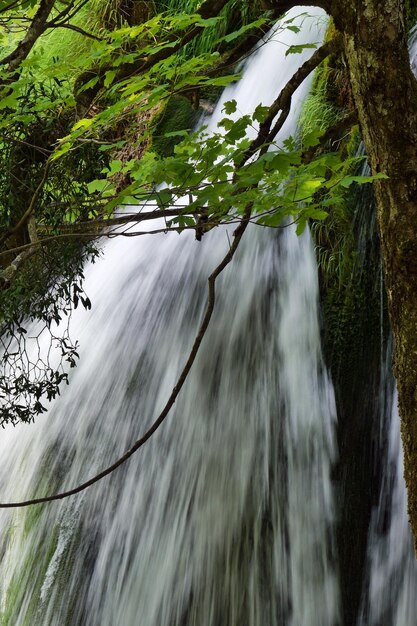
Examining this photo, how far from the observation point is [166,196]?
2158 millimetres

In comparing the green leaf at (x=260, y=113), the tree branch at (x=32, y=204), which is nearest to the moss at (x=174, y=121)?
the tree branch at (x=32, y=204)

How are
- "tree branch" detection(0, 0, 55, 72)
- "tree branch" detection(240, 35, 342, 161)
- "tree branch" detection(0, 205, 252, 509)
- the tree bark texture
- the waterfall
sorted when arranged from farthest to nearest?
the waterfall < "tree branch" detection(240, 35, 342, 161) < "tree branch" detection(0, 0, 55, 72) < "tree branch" detection(0, 205, 252, 509) < the tree bark texture

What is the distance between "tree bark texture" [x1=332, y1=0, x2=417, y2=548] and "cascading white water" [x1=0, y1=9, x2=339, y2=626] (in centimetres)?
180

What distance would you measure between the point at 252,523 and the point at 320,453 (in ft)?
1.63

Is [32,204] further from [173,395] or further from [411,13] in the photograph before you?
[411,13]

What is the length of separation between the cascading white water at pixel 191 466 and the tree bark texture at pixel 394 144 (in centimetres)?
180

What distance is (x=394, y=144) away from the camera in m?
2.06

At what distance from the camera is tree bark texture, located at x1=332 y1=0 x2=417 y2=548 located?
1.97 meters

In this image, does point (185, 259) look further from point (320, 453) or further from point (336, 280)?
point (320, 453)

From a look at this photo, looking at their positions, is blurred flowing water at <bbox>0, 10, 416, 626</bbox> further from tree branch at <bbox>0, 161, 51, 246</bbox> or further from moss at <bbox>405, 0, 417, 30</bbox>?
tree branch at <bbox>0, 161, 51, 246</bbox>

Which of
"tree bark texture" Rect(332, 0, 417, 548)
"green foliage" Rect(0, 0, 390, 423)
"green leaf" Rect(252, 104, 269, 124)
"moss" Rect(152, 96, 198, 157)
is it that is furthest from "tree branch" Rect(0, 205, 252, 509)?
"moss" Rect(152, 96, 198, 157)

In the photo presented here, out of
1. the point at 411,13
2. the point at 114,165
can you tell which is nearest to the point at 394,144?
the point at 114,165

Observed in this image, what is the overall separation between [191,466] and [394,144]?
243 cm

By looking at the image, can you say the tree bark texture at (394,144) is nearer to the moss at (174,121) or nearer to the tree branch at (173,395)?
the tree branch at (173,395)
